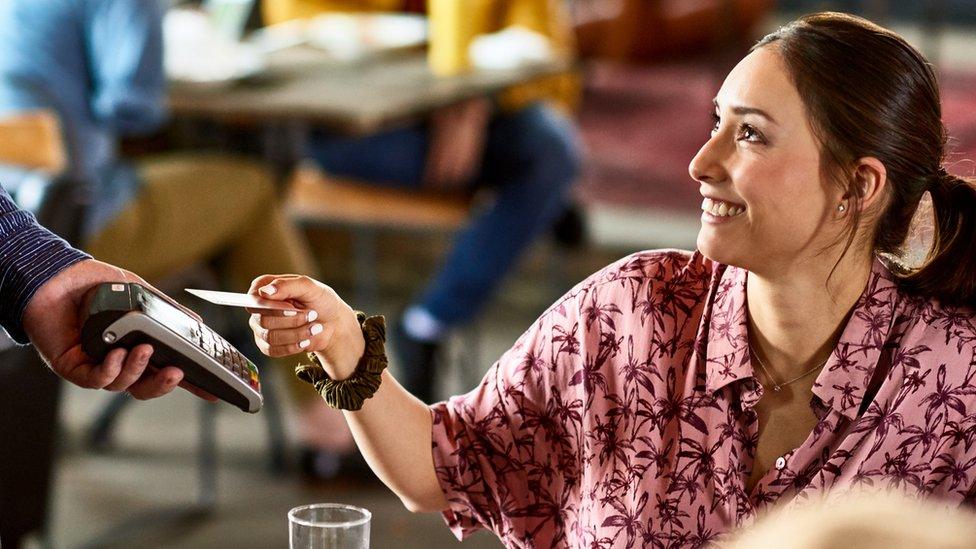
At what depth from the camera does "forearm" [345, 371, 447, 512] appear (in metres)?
1.52

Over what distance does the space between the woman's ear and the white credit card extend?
575 millimetres

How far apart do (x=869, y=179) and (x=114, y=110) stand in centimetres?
214

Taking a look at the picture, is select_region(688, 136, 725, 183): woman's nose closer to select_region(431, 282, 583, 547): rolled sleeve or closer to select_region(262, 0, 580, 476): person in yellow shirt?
select_region(431, 282, 583, 547): rolled sleeve

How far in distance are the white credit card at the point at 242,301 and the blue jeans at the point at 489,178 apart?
2.33 meters

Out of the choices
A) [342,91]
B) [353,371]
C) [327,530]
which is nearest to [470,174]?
[342,91]

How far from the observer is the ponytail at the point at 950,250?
58.5 inches

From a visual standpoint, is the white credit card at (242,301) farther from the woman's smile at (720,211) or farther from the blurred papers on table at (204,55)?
the blurred papers on table at (204,55)

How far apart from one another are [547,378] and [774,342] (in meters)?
0.24

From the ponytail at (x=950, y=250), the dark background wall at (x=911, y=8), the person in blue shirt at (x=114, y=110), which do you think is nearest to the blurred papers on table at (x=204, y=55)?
the person in blue shirt at (x=114, y=110)

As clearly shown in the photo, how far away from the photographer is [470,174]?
380 centimetres

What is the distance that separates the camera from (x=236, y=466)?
11.7 ft

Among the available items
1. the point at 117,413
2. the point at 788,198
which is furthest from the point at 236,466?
the point at 788,198

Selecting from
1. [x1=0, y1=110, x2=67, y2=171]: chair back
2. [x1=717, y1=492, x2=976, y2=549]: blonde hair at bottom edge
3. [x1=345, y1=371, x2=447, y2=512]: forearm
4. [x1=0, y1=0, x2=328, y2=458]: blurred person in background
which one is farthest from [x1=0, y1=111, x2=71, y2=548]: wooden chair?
[x1=717, y1=492, x2=976, y2=549]: blonde hair at bottom edge

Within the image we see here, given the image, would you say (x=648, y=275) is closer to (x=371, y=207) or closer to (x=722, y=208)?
(x=722, y=208)
